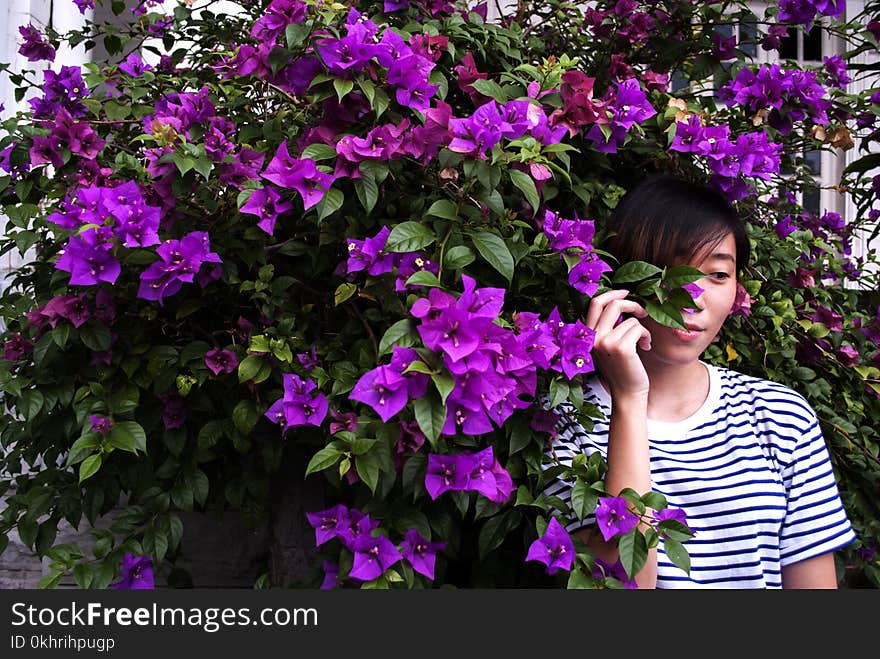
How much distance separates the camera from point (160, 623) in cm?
99

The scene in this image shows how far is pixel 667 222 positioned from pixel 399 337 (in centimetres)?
55

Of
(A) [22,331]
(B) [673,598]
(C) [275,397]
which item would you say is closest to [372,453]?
(C) [275,397]

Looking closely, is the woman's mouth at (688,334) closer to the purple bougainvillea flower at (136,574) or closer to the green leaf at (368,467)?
the green leaf at (368,467)

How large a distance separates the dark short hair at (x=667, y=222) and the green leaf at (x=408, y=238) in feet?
1.22

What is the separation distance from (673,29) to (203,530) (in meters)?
1.47

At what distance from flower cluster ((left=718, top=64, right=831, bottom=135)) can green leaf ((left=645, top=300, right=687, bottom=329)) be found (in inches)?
23.5

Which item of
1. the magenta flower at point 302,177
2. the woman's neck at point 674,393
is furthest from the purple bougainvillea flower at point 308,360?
the woman's neck at point 674,393

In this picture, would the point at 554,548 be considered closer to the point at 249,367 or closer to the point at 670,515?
the point at 670,515

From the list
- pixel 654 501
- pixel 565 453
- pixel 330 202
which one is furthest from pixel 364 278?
pixel 654 501

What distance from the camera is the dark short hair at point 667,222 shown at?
1.14 m

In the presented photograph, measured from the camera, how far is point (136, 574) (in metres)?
1.05

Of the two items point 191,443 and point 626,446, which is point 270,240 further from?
point 626,446

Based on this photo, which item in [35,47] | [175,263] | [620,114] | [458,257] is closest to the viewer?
[458,257]

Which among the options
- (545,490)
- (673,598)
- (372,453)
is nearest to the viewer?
(372,453)
